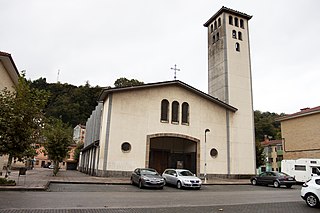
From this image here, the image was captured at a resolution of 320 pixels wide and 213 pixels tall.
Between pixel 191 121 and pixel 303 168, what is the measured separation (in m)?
11.4

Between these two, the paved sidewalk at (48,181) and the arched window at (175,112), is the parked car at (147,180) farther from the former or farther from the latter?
the arched window at (175,112)

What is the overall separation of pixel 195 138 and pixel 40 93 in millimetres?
15768

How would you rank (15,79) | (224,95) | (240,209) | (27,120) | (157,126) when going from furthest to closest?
(224,95) < (157,126) < (15,79) < (27,120) < (240,209)

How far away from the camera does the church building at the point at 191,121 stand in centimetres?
2512

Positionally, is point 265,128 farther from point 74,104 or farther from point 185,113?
point 74,104

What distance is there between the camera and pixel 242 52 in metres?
33.6

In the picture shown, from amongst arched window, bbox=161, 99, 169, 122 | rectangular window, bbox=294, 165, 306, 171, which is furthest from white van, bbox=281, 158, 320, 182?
arched window, bbox=161, 99, 169, 122

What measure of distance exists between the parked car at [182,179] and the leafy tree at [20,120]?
31.1 feet

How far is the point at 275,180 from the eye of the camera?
892 inches

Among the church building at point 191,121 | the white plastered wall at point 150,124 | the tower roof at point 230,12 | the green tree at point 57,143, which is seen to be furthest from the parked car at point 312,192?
the tower roof at point 230,12

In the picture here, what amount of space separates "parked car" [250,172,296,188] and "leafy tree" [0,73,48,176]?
17.9m

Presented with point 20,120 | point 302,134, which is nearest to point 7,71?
point 20,120

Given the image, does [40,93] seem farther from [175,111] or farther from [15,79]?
[175,111]

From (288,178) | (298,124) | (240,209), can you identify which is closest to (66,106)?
(298,124)
